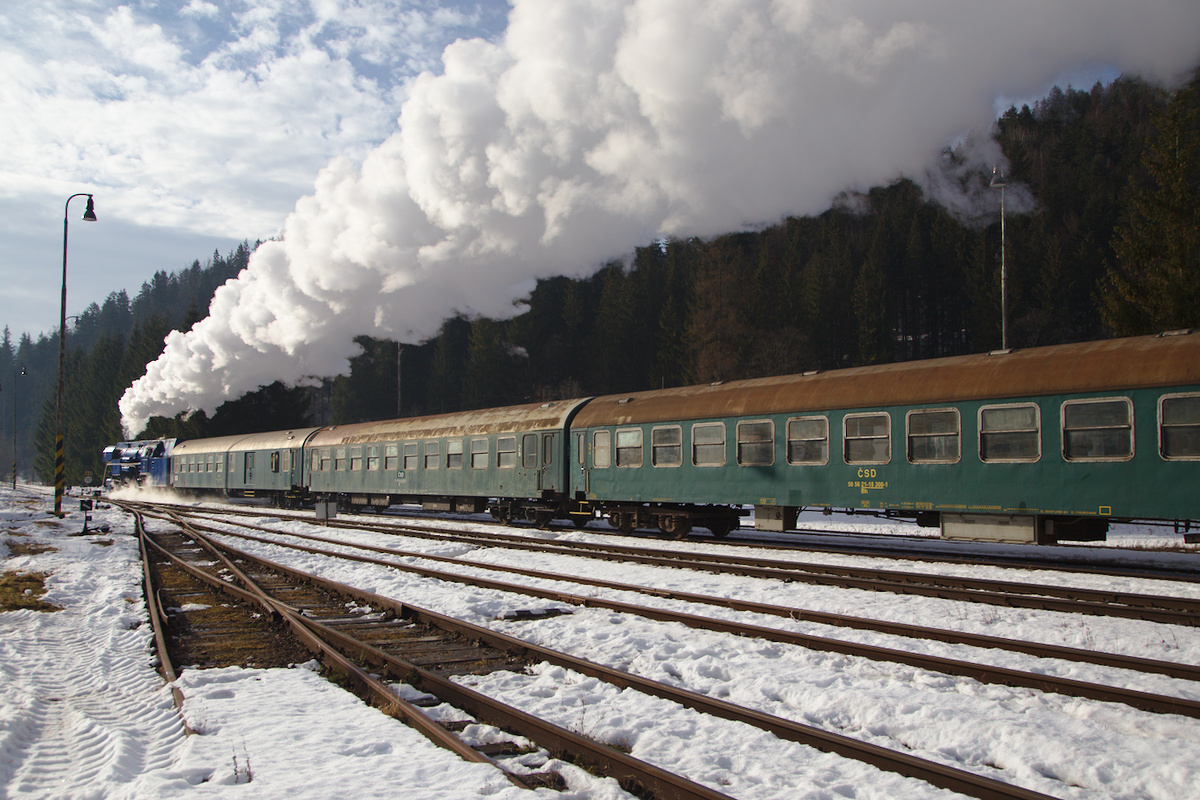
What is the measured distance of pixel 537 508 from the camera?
21.5 metres

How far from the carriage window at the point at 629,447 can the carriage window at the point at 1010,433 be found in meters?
7.61

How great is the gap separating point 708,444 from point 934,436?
484cm

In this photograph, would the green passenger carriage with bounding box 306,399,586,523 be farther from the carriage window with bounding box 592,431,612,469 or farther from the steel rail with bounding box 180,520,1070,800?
the steel rail with bounding box 180,520,1070,800

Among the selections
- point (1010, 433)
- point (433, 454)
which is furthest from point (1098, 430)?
point (433, 454)

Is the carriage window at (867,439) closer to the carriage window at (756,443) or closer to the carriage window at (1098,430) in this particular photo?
the carriage window at (756,443)

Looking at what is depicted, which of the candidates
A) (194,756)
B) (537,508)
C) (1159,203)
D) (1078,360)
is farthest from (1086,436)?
(1159,203)

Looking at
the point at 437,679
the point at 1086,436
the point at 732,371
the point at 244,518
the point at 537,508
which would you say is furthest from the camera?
the point at 732,371

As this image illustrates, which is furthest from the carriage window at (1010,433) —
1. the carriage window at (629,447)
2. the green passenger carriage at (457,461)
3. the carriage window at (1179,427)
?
the green passenger carriage at (457,461)

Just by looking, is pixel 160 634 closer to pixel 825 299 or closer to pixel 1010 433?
pixel 1010 433

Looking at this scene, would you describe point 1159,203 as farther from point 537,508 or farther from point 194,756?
point 194,756

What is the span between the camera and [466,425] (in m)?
24.1

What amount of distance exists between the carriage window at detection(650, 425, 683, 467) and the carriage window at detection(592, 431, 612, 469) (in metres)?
1.41

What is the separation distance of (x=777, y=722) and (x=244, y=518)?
95.0ft

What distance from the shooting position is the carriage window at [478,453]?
75.5 ft
